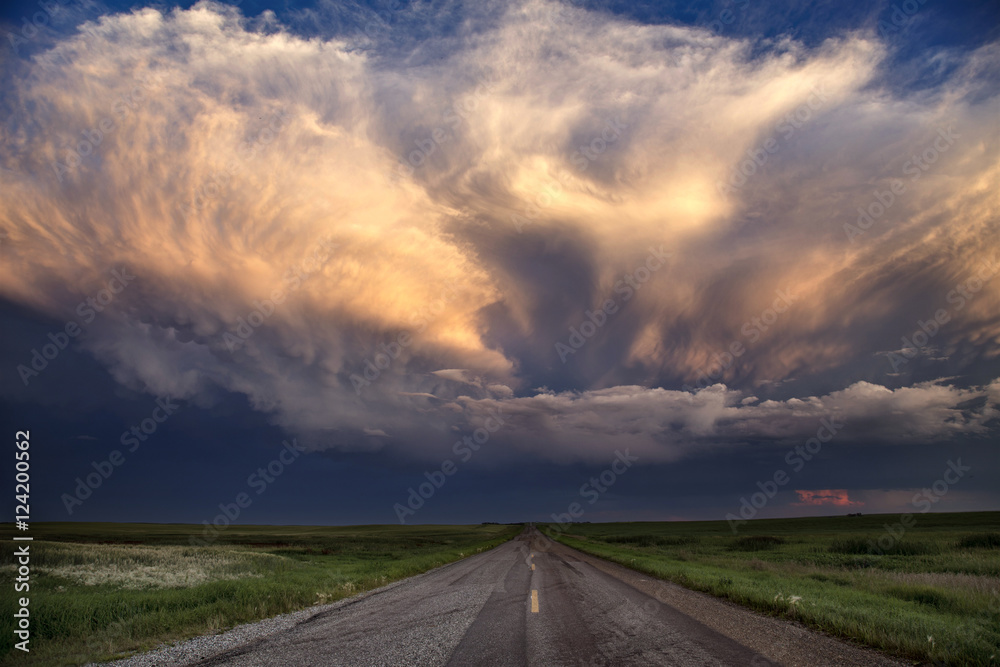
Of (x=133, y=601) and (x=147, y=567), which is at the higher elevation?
(x=133, y=601)

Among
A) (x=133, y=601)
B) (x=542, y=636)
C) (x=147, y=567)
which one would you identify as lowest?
(x=147, y=567)

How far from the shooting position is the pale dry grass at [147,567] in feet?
58.4

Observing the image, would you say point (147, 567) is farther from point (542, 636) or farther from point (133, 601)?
point (542, 636)

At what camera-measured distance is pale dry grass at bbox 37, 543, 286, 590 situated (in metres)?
17.8

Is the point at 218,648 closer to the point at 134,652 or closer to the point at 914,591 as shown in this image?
the point at 134,652

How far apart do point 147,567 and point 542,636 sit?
22.9m

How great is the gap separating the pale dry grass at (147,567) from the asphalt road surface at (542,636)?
10.6 m

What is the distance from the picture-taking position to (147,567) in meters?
22.2

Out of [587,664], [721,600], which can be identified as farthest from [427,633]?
[721,600]

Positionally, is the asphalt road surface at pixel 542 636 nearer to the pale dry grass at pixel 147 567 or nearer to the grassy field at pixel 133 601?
the grassy field at pixel 133 601

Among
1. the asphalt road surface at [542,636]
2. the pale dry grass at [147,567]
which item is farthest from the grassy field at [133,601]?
the asphalt road surface at [542,636]

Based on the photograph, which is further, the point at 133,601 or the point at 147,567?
the point at 147,567

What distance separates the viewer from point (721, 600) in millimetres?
12336

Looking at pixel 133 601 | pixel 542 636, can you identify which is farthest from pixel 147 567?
pixel 542 636
